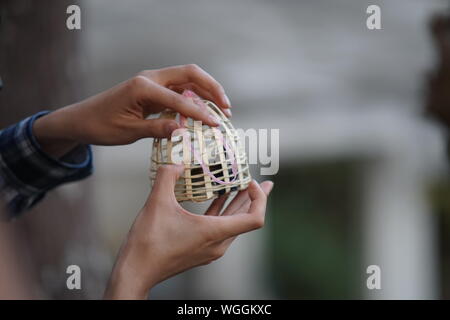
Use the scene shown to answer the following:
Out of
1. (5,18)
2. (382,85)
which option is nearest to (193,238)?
(5,18)

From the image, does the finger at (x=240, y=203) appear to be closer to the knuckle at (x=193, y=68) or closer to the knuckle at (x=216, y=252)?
the knuckle at (x=216, y=252)

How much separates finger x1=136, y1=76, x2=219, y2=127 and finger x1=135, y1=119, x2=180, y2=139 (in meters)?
0.02

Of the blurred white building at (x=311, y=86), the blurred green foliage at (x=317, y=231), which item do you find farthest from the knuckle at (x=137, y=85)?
the blurred green foliage at (x=317, y=231)

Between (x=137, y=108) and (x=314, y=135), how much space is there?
2.99m

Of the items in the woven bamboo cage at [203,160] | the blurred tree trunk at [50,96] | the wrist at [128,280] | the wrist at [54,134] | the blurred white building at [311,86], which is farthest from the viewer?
the blurred white building at [311,86]

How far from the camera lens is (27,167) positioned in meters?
1.09

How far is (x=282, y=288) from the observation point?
366 centimetres

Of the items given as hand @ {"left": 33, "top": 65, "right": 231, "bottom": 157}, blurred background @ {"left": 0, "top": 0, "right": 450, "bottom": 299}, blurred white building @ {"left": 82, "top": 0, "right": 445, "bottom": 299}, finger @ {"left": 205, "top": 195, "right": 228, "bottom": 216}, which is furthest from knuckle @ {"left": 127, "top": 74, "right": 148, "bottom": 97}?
blurred white building @ {"left": 82, "top": 0, "right": 445, "bottom": 299}

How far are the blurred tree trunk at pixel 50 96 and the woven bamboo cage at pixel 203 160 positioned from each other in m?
0.98

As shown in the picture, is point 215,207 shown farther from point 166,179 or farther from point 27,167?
point 27,167

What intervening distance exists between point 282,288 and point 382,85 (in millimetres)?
1417

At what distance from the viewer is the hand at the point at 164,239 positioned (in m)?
0.76

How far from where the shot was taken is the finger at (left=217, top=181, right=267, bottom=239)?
2.63 feet

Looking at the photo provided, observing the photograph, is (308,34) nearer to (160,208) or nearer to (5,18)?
(5,18)
